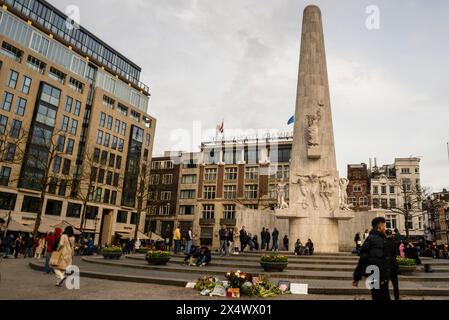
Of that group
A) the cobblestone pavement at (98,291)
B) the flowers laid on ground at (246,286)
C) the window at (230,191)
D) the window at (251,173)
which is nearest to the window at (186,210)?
the window at (230,191)

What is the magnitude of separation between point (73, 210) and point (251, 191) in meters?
33.7

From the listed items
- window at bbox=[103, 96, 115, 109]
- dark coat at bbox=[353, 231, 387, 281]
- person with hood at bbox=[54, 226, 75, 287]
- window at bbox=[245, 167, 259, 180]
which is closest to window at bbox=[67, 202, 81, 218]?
window at bbox=[103, 96, 115, 109]

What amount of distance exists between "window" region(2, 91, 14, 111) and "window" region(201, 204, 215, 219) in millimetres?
39567

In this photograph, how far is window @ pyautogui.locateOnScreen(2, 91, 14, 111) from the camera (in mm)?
47250

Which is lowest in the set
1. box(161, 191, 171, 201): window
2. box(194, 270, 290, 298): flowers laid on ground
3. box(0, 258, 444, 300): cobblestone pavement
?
box(0, 258, 444, 300): cobblestone pavement

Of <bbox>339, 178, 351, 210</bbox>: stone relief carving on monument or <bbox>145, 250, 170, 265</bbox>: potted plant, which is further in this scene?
<bbox>339, 178, 351, 210</bbox>: stone relief carving on monument

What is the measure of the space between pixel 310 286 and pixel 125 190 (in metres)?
58.3

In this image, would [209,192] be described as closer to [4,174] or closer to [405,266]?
[4,174]

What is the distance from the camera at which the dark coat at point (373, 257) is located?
21.9 ft

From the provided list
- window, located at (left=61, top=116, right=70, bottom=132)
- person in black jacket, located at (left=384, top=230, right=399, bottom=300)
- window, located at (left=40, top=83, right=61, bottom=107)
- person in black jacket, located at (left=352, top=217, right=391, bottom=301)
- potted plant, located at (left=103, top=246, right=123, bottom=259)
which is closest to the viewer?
person in black jacket, located at (left=352, top=217, right=391, bottom=301)

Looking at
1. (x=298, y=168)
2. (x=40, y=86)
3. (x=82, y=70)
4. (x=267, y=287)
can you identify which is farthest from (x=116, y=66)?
(x=267, y=287)

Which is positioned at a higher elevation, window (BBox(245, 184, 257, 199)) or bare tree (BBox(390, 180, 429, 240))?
window (BBox(245, 184, 257, 199))

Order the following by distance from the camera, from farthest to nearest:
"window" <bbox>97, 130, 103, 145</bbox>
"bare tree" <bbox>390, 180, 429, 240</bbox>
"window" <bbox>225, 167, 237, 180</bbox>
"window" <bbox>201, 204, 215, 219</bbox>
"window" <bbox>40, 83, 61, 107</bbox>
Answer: "window" <bbox>225, 167, 237, 180</bbox> → "window" <bbox>201, 204, 215, 219</bbox> → "window" <bbox>97, 130, 103, 145</bbox> → "window" <bbox>40, 83, 61, 107</bbox> → "bare tree" <bbox>390, 180, 429, 240</bbox>

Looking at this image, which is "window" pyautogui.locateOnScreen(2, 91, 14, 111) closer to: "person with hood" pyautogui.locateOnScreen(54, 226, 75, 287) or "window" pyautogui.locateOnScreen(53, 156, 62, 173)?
"window" pyautogui.locateOnScreen(53, 156, 62, 173)
